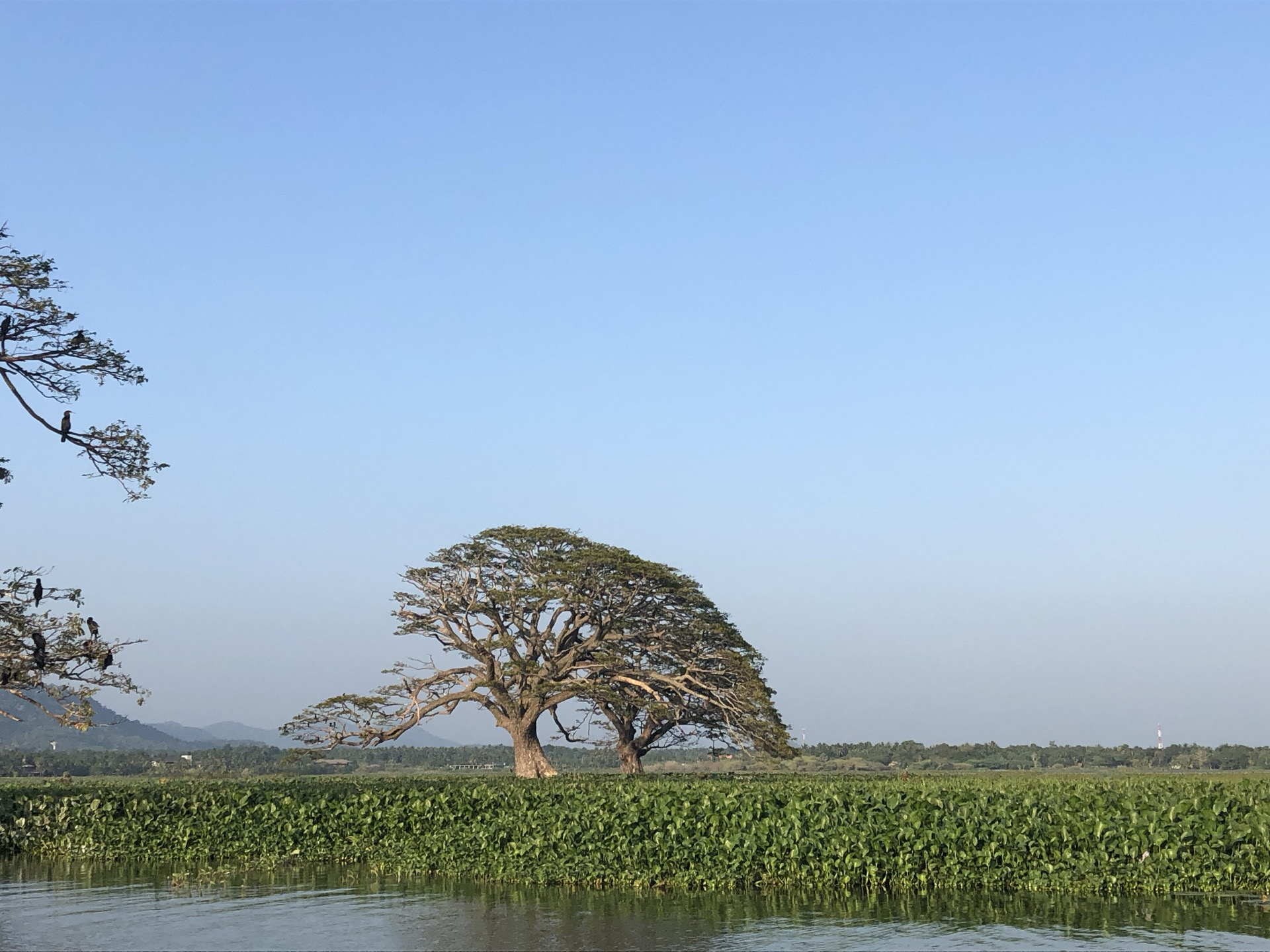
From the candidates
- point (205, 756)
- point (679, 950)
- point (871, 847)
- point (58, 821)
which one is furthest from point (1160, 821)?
point (205, 756)

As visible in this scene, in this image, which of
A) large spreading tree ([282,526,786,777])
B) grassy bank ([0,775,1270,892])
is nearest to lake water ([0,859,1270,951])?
grassy bank ([0,775,1270,892])

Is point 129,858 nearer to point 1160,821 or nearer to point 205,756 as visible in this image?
point 1160,821

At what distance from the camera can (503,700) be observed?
5116 cm

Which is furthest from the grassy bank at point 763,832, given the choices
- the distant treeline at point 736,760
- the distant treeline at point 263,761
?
the distant treeline at point 263,761

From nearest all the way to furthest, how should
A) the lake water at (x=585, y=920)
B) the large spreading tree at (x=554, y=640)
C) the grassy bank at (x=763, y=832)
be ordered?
the lake water at (x=585, y=920)
the grassy bank at (x=763, y=832)
the large spreading tree at (x=554, y=640)

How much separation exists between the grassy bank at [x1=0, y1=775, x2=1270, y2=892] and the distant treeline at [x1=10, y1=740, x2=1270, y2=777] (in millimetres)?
20031

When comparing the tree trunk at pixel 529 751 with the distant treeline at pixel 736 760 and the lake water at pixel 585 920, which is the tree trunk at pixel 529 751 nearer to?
the distant treeline at pixel 736 760

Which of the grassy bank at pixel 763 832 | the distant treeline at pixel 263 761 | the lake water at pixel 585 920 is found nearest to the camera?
Result: the lake water at pixel 585 920

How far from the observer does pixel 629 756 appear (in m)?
54.5

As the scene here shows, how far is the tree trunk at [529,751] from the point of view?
50.6 meters

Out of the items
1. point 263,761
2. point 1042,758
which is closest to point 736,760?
point 1042,758

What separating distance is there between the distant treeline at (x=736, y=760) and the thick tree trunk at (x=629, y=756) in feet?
12.0

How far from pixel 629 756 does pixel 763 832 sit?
3242cm

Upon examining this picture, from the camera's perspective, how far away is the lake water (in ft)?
56.3
